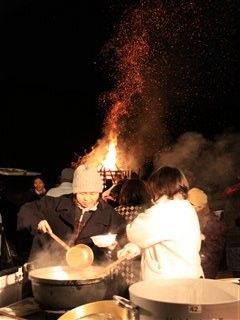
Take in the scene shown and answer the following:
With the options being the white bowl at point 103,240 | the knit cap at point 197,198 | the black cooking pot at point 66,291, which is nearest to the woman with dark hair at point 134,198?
the knit cap at point 197,198

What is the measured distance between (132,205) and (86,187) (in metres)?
1.08

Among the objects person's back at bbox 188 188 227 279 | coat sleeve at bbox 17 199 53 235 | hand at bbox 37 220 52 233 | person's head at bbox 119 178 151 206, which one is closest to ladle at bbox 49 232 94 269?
hand at bbox 37 220 52 233

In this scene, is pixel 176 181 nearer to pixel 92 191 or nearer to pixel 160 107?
pixel 92 191

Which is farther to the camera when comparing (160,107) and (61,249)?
(160,107)

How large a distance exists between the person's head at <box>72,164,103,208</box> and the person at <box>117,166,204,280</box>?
698mm

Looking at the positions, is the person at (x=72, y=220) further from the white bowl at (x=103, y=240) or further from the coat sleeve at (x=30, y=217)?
the white bowl at (x=103, y=240)

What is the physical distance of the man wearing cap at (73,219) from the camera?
131 inches

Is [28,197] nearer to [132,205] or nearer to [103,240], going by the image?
[132,205]

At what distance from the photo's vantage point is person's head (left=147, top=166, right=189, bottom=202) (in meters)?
2.80

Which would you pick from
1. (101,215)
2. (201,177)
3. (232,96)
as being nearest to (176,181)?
(101,215)

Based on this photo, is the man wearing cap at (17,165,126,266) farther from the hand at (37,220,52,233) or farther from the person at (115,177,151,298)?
the person at (115,177,151,298)

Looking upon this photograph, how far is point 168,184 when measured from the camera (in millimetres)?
2816

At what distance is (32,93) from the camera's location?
109 feet

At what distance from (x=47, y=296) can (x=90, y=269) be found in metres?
0.62
